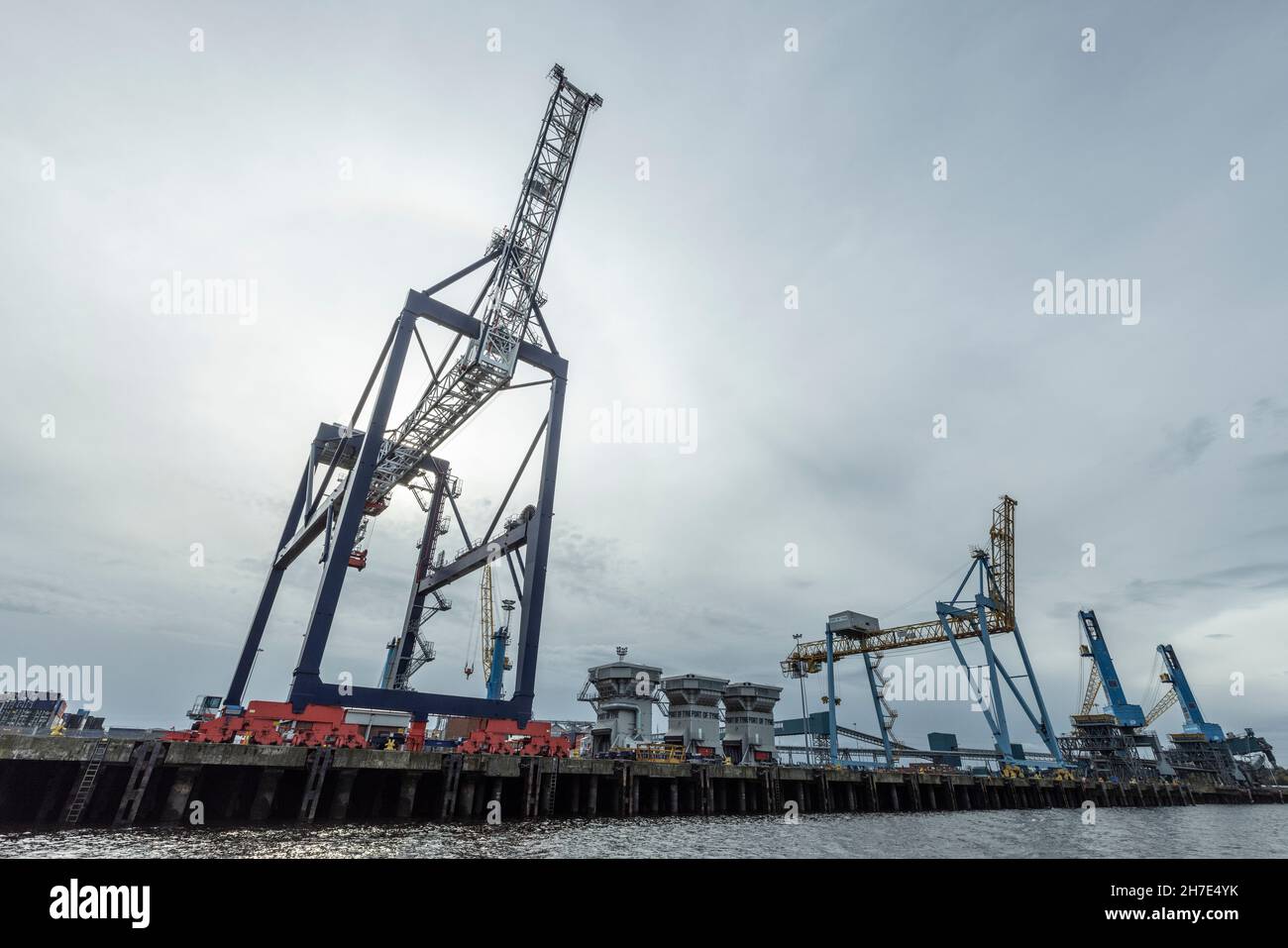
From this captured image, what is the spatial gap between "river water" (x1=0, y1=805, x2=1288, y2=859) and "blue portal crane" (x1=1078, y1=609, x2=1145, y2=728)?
4516 cm

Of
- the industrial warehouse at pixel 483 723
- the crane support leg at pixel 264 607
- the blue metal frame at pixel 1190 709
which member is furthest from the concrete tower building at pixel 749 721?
the blue metal frame at pixel 1190 709

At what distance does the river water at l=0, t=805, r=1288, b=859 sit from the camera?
14044 millimetres

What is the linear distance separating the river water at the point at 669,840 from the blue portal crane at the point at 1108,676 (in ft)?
148

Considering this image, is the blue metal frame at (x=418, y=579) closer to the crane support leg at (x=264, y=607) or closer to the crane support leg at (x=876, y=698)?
the crane support leg at (x=264, y=607)

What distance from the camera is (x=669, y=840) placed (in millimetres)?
19000

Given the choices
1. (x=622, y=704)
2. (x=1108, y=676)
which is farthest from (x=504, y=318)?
(x=1108, y=676)

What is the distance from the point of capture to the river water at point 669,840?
46.1 ft

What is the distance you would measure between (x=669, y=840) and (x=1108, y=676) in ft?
260

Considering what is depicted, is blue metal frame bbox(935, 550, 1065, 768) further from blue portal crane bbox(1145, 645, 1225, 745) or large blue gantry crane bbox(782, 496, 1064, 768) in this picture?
blue portal crane bbox(1145, 645, 1225, 745)
